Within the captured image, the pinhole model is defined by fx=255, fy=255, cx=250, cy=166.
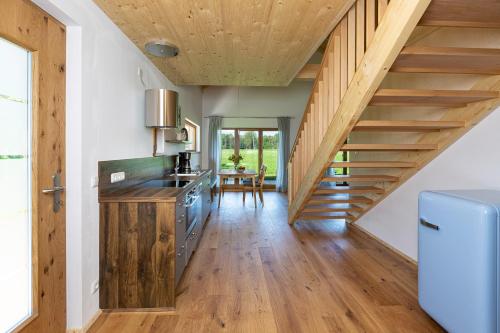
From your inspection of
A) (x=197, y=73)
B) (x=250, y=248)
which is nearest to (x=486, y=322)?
(x=250, y=248)

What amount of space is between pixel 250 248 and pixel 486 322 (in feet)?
7.44

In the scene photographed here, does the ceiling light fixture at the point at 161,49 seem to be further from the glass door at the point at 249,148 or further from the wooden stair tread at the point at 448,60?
the glass door at the point at 249,148

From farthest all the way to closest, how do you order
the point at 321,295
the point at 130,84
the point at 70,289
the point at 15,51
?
the point at 130,84
the point at 321,295
the point at 70,289
the point at 15,51

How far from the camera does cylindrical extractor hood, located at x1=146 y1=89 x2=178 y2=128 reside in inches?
107

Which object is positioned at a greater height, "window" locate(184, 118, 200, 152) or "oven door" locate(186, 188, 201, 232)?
"window" locate(184, 118, 200, 152)

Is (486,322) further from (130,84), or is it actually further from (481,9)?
(130,84)

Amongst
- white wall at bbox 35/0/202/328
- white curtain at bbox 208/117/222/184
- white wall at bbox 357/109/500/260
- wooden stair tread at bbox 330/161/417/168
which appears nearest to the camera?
white wall at bbox 35/0/202/328

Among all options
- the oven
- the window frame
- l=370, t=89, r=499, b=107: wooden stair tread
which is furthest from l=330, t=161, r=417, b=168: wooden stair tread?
the window frame

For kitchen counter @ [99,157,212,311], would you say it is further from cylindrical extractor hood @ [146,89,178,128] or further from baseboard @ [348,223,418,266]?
baseboard @ [348,223,418,266]

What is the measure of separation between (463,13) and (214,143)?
6.53 m

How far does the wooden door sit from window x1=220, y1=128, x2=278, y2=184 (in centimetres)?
623

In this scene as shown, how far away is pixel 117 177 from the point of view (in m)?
2.20

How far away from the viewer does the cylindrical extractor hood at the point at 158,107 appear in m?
2.72

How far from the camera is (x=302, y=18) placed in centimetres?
204
